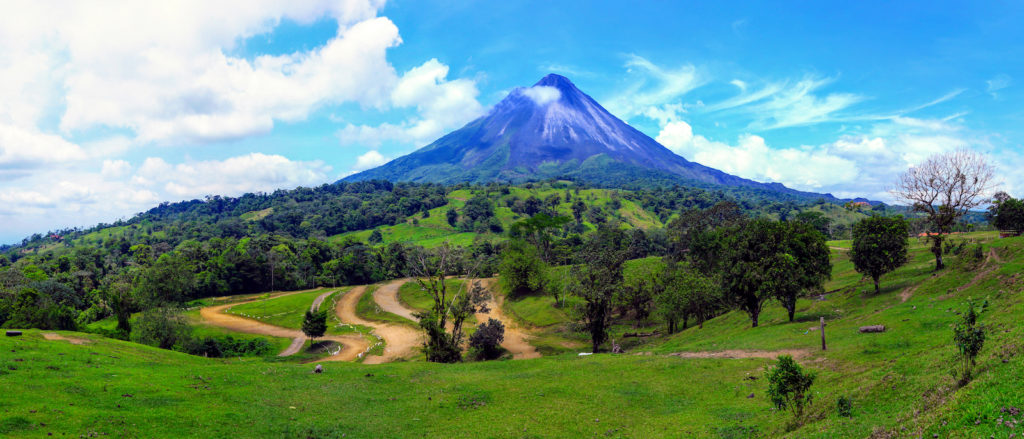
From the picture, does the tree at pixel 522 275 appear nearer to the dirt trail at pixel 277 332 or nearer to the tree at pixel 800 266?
the dirt trail at pixel 277 332

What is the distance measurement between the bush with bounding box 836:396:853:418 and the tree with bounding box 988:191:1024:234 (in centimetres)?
5017

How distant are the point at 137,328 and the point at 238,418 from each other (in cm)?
3533

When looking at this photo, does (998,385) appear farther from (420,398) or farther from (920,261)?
(920,261)

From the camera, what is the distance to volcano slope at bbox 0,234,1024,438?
12.5 meters

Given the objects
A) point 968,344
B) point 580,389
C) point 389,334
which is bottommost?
point 389,334

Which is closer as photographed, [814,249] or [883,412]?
[883,412]

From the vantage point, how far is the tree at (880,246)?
112ft

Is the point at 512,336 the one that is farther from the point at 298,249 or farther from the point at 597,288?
the point at 298,249

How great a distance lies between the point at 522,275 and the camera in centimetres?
7250

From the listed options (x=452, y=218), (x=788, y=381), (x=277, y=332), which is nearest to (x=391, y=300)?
(x=277, y=332)

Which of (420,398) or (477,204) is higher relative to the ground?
(477,204)

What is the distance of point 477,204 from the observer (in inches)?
6860

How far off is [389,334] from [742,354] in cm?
4228

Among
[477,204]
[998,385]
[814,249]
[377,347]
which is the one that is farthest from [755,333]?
[477,204]
